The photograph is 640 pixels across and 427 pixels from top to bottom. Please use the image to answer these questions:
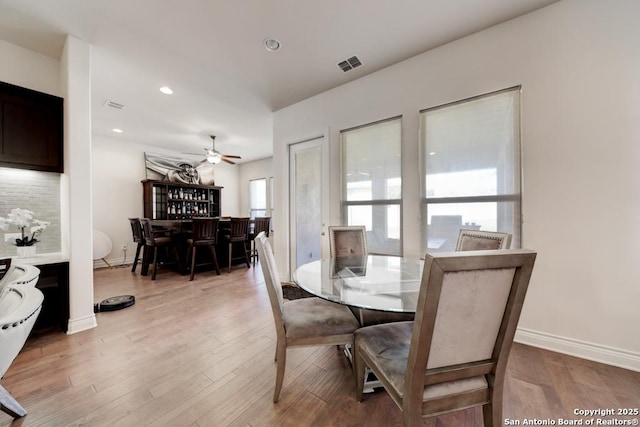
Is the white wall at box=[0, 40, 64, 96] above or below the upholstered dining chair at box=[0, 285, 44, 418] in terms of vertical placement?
above

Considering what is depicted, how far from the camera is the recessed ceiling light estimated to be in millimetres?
2340

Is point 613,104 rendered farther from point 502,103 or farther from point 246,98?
point 246,98

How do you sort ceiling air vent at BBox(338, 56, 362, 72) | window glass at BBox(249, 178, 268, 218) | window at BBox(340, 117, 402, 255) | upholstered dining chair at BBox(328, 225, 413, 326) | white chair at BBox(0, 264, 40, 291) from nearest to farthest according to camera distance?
white chair at BBox(0, 264, 40, 291)
upholstered dining chair at BBox(328, 225, 413, 326)
ceiling air vent at BBox(338, 56, 362, 72)
window at BBox(340, 117, 402, 255)
window glass at BBox(249, 178, 268, 218)

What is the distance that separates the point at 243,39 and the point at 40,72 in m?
2.15

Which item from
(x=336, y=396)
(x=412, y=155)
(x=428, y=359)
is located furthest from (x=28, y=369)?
(x=412, y=155)

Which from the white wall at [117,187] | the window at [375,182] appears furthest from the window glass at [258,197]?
the window at [375,182]

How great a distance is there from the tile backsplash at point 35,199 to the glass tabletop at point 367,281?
2771mm

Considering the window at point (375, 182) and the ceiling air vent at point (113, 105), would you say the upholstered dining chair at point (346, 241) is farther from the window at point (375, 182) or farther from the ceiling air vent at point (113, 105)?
the ceiling air vent at point (113, 105)

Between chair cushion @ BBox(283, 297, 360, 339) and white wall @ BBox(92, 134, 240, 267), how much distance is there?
18.1ft

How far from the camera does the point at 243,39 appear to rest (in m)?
2.32

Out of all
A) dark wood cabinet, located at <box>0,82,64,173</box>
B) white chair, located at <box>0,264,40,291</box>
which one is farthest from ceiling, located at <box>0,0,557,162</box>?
white chair, located at <box>0,264,40,291</box>

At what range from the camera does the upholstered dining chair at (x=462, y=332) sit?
813 millimetres

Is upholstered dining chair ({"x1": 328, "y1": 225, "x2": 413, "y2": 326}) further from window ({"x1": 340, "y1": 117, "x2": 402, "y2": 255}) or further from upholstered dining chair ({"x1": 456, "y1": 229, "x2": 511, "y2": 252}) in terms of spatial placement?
upholstered dining chair ({"x1": 456, "y1": 229, "x2": 511, "y2": 252})

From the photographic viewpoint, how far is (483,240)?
1836 millimetres
